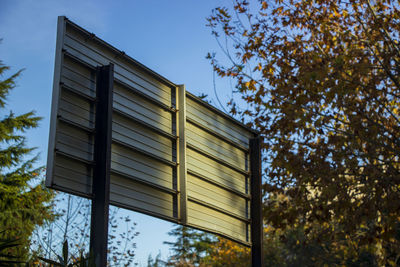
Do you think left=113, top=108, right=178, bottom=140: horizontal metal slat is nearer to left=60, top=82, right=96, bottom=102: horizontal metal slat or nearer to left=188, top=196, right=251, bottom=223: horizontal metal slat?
left=60, top=82, right=96, bottom=102: horizontal metal slat

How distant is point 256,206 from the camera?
10.4 m

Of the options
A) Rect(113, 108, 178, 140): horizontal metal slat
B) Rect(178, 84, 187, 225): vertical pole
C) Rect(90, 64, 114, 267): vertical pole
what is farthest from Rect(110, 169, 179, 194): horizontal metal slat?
Rect(113, 108, 178, 140): horizontal metal slat

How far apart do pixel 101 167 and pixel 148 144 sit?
1387 mm

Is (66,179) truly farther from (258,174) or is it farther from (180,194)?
(258,174)

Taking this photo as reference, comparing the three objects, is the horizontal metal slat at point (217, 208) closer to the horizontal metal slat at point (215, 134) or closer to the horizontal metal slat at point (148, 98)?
the horizontal metal slat at point (215, 134)

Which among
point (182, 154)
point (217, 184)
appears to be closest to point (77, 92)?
point (182, 154)

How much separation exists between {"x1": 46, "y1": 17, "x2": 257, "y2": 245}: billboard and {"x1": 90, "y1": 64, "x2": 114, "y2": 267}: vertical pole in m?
0.08

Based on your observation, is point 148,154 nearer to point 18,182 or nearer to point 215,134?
point 215,134

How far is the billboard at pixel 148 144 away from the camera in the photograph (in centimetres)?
645

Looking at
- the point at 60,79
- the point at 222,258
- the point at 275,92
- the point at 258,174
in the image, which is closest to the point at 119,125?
the point at 60,79

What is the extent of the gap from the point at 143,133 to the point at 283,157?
707 cm

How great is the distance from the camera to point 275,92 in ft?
48.8

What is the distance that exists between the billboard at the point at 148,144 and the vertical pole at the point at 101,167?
79 millimetres

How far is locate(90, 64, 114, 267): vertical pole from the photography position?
6.26m
